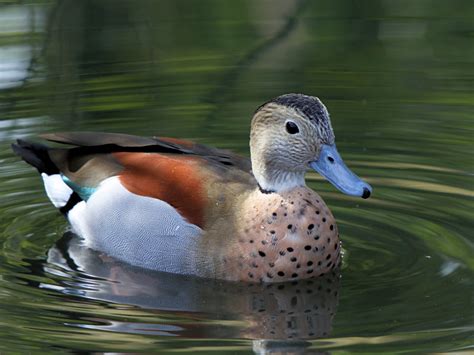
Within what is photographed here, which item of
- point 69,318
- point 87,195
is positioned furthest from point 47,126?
point 69,318

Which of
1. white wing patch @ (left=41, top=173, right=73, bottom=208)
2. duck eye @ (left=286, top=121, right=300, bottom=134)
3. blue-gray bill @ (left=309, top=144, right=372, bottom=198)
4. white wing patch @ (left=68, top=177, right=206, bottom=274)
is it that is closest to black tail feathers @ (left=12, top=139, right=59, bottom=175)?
white wing patch @ (left=41, top=173, right=73, bottom=208)

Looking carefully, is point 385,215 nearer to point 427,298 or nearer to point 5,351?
point 427,298

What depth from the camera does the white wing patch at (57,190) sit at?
30.4ft

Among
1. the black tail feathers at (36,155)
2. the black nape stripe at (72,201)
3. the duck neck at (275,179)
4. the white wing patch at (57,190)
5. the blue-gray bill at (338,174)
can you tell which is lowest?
the blue-gray bill at (338,174)

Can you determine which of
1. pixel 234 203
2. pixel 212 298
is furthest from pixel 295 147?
pixel 212 298

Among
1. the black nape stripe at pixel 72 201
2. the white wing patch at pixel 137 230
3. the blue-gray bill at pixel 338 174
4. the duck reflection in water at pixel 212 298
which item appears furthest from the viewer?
the black nape stripe at pixel 72 201

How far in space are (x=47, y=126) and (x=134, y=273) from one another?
9.14 ft

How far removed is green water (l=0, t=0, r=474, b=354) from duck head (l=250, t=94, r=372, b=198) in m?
0.61

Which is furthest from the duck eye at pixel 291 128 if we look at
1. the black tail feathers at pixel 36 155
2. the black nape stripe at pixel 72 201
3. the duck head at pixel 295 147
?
the black tail feathers at pixel 36 155

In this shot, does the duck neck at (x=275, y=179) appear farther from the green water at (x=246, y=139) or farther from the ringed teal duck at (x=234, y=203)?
the green water at (x=246, y=139)

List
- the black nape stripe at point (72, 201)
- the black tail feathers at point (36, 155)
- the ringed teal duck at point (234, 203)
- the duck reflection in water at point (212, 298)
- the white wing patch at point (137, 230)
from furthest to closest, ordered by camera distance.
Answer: the black tail feathers at point (36, 155) → the black nape stripe at point (72, 201) → the white wing patch at point (137, 230) → the ringed teal duck at point (234, 203) → the duck reflection in water at point (212, 298)

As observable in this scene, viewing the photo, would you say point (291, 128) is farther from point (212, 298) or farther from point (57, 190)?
point (57, 190)

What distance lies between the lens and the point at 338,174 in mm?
8156

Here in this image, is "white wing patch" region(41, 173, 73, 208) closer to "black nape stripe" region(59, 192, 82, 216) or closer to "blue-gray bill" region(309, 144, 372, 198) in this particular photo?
"black nape stripe" region(59, 192, 82, 216)
